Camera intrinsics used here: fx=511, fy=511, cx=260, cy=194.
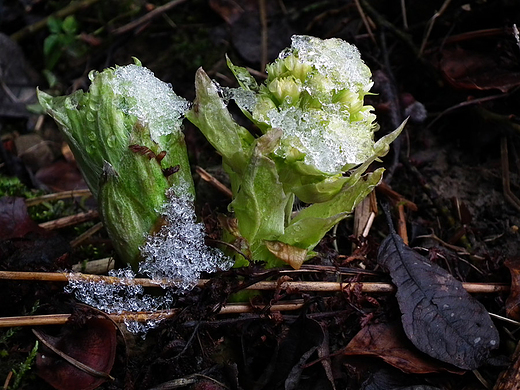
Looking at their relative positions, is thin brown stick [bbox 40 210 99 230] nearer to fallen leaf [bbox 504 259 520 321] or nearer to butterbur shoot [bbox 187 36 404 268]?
butterbur shoot [bbox 187 36 404 268]

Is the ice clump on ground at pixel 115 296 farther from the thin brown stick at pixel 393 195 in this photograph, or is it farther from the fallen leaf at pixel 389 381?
the thin brown stick at pixel 393 195

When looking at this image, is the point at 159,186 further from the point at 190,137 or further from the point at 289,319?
the point at 190,137

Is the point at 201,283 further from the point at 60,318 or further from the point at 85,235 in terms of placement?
the point at 85,235

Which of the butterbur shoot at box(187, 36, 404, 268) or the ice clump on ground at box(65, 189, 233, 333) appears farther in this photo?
the ice clump on ground at box(65, 189, 233, 333)

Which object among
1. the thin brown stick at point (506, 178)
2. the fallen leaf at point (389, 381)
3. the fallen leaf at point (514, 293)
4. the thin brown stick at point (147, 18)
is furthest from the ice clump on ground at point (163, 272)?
the thin brown stick at point (147, 18)

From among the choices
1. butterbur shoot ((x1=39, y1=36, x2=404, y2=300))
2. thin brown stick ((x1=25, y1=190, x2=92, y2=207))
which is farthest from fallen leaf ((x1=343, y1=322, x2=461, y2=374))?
thin brown stick ((x1=25, y1=190, x2=92, y2=207))

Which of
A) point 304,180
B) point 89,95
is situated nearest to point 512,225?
point 304,180

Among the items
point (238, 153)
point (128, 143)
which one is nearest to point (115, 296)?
point (128, 143)
